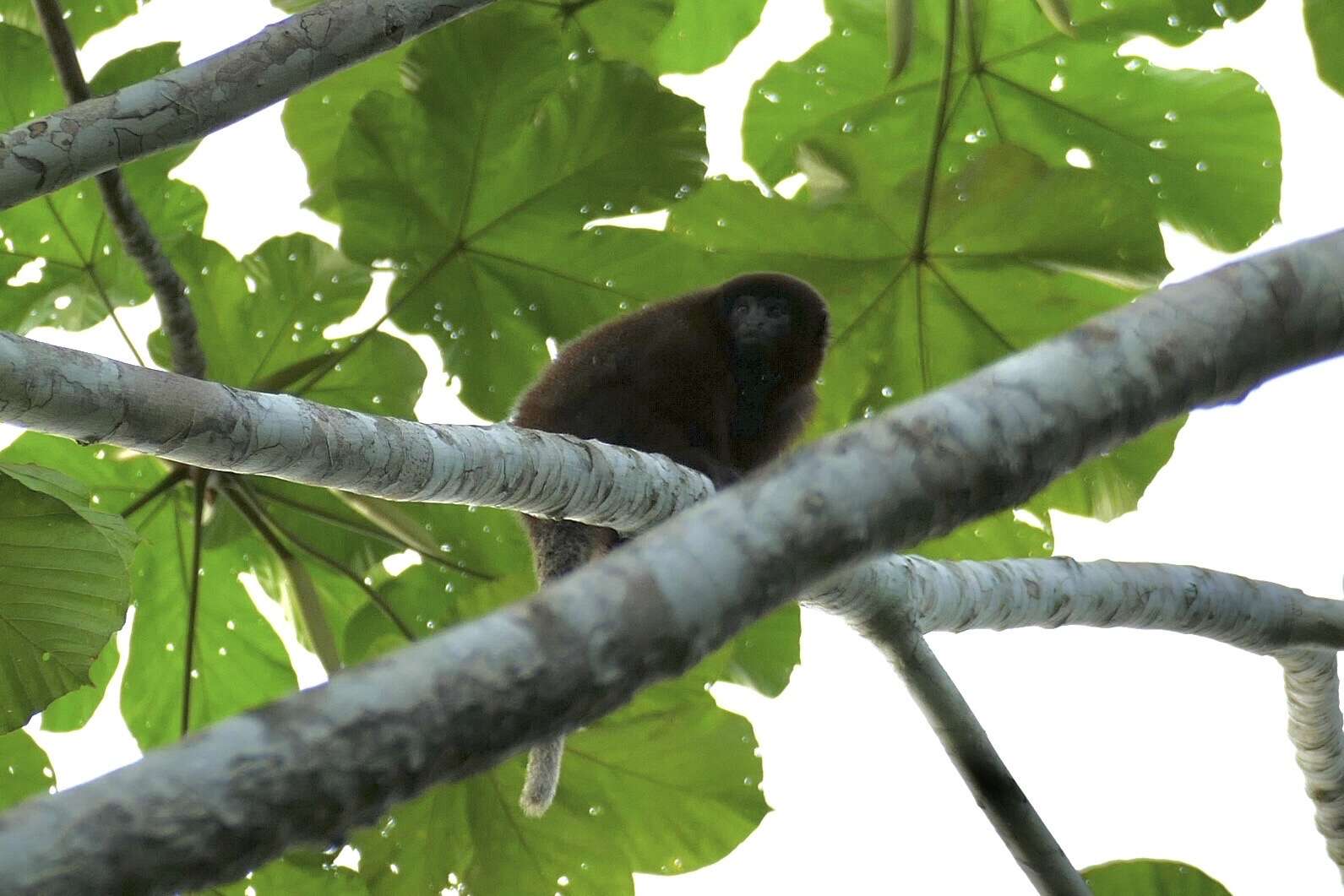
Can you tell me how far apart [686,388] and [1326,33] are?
4.70 feet

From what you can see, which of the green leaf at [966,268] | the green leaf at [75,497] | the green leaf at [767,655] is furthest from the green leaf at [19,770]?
the green leaf at [966,268]

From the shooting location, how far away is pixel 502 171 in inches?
105

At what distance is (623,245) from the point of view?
2.78 metres

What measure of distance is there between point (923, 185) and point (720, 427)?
2.23 feet

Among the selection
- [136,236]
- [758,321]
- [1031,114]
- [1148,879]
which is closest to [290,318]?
[136,236]

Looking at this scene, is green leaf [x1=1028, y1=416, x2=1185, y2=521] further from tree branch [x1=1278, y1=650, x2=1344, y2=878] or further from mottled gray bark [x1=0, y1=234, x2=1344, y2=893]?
mottled gray bark [x1=0, y1=234, x2=1344, y2=893]

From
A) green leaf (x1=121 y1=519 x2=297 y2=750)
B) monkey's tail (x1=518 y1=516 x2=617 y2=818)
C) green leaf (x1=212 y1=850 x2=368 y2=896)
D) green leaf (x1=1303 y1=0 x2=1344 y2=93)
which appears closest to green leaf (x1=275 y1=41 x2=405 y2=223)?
green leaf (x1=121 y1=519 x2=297 y2=750)

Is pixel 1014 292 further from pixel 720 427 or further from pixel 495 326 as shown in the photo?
pixel 495 326

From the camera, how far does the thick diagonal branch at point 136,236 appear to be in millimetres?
2049

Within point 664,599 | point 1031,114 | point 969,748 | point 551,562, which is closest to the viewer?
point 664,599

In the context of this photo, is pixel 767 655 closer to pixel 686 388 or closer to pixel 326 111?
pixel 686 388

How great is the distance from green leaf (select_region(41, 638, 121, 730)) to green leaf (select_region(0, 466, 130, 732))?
85 cm

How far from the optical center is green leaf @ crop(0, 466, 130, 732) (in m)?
2.09

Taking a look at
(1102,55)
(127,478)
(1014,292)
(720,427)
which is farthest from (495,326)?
(1102,55)
